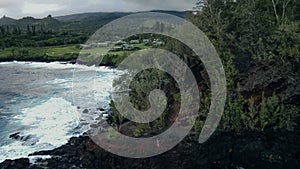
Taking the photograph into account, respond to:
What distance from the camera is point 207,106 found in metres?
28.0

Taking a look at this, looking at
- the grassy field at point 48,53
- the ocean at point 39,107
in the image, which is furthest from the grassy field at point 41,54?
the ocean at point 39,107

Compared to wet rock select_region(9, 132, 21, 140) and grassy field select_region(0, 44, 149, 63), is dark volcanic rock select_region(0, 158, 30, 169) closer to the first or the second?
wet rock select_region(9, 132, 21, 140)

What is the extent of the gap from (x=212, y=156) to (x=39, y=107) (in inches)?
1078

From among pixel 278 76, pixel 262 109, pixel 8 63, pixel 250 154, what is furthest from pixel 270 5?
pixel 8 63

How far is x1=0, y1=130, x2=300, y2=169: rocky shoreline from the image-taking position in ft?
74.4

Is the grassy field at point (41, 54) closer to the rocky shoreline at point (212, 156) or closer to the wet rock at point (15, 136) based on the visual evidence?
the wet rock at point (15, 136)

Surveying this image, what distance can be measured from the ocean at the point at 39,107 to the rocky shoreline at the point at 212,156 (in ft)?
13.2

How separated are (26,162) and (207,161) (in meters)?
13.1

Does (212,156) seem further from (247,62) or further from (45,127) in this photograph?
(45,127)

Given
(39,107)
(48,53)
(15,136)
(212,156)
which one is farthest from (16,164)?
(48,53)

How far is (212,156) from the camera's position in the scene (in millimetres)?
23891

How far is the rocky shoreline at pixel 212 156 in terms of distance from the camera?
22688 millimetres

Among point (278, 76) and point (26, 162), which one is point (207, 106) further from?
point (26, 162)

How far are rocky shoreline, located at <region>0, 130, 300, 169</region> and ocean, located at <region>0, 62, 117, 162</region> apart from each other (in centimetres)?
402
